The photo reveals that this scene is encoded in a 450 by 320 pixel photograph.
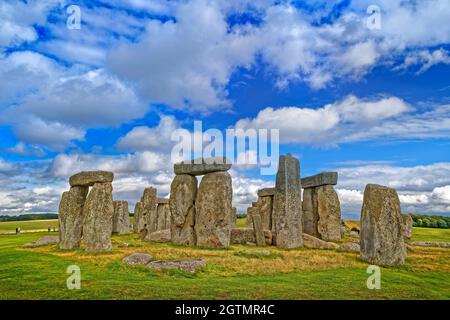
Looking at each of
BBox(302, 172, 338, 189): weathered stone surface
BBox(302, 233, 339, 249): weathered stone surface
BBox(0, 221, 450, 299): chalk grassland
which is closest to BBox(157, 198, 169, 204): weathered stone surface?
BBox(302, 172, 338, 189): weathered stone surface

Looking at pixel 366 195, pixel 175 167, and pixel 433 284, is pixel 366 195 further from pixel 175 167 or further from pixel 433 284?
pixel 175 167

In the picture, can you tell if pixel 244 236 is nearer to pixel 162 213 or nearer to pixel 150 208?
pixel 150 208

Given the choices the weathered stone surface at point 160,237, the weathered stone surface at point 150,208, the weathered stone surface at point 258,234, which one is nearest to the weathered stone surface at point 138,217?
the weathered stone surface at point 150,208

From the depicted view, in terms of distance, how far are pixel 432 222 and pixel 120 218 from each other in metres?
32.5

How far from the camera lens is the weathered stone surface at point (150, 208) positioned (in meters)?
30.2

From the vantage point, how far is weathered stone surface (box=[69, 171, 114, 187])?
57.7ft

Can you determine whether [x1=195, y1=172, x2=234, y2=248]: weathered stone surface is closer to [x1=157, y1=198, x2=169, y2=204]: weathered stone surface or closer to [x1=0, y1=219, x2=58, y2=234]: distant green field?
[x1=157, y1=198, x2=169, y2=204]: weathered stone surface

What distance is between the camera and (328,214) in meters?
25.2

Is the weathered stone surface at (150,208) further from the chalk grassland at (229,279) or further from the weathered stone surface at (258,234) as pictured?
the chalk grassland at (229,279)

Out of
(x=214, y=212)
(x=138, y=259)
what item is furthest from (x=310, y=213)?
(x=138, y=259)

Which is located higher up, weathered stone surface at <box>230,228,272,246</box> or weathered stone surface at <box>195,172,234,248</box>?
weathered stone surface at <box>195,172,234,248</box>

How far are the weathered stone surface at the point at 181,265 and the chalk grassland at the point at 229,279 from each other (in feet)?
0.98

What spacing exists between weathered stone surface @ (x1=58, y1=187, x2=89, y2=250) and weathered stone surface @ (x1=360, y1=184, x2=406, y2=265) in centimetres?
1330
